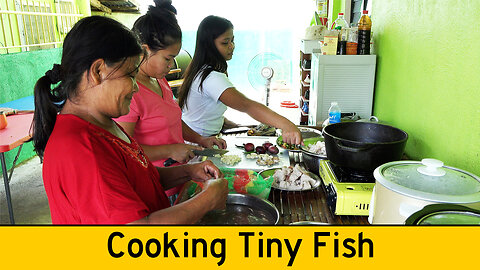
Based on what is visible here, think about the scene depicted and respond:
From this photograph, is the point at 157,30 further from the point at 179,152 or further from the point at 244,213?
the point at 244,213

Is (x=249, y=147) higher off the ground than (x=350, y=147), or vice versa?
(x=350, y=147)

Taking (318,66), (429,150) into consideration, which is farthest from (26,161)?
(429,150)

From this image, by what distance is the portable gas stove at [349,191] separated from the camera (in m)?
1.33

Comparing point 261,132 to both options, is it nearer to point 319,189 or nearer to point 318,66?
point 318,66

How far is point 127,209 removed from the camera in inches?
36.3

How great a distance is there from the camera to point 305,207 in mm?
1474

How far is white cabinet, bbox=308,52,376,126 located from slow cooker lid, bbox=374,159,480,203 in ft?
5.60

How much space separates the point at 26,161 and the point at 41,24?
7.44 feet

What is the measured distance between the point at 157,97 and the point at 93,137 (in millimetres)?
779

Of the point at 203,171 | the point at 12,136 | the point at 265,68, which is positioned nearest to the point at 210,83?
the point at 203,171

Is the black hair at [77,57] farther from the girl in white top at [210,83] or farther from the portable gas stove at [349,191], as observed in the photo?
the girl in white top at [210,83]

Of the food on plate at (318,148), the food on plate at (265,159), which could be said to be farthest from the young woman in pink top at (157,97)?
the food on plate at (318,148)

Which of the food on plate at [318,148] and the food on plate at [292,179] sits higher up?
the food on plate at [318,148]

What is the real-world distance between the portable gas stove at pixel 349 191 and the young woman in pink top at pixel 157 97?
2.32 ft
